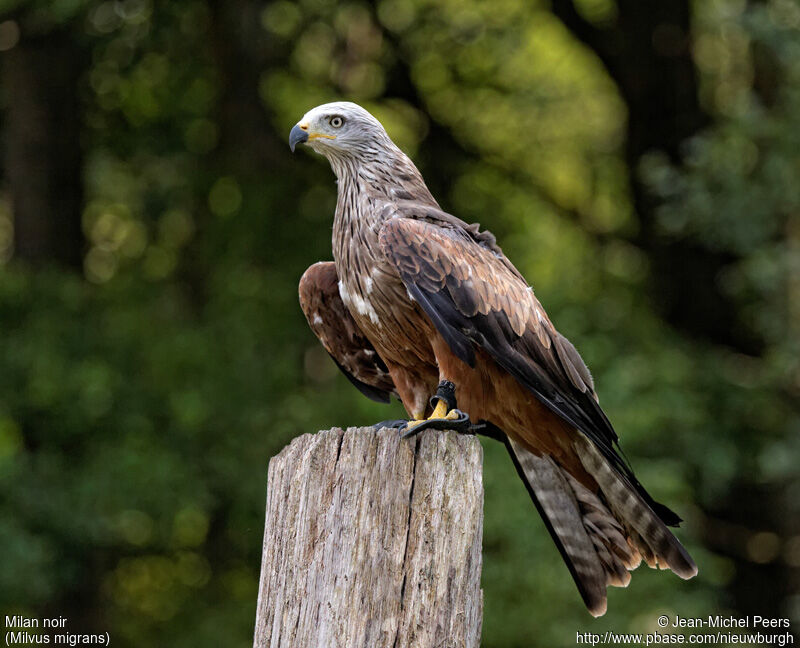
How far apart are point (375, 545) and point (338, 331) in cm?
163

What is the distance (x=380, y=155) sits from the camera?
4.55 meters

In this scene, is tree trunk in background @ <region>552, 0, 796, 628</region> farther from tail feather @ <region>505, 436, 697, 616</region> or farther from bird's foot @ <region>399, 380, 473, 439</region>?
bird's foot @ <region>399, 380, 473, 439</region>

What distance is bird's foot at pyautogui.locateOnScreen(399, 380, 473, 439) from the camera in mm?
3481

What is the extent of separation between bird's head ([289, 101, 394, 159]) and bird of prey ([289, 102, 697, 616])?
A: 0.03m

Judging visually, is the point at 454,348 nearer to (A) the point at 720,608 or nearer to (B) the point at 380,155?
(B) the point at 380,155

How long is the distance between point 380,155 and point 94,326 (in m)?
6.55

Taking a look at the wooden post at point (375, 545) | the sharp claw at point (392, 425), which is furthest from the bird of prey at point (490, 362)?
the wooden post at point (375, 545)

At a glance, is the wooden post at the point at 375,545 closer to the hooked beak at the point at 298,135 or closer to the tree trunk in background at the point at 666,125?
the hooked beak at the point at 298,135

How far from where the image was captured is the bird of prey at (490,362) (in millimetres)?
4027

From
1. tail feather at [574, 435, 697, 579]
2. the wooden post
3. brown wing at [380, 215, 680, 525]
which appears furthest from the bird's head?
the wooden post

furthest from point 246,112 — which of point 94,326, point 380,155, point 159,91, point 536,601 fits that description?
point 380,155

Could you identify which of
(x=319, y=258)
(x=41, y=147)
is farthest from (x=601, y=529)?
(x=41, y=147)

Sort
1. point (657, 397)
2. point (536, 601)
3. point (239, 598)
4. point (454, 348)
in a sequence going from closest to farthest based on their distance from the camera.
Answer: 1. point (454, 348)
2. point (536, 601)
3. point (657, 397)
4. point (239, 598)

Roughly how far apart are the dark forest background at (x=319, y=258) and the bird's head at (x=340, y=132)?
176 inches
